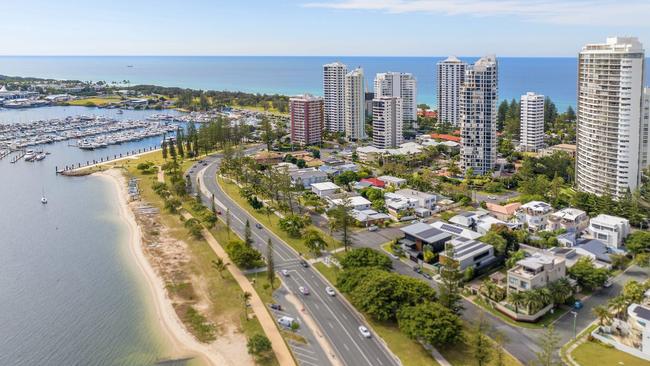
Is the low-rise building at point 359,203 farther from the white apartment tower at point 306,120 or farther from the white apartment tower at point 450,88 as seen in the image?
the white apartment tower at point 450,88

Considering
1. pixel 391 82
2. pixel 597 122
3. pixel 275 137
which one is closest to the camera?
pixel 597 122

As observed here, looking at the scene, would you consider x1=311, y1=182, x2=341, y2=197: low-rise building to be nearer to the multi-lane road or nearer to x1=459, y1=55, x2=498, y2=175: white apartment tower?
the multi-lane road

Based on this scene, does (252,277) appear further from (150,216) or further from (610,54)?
(610,54)

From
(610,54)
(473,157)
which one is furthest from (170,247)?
(610,54)

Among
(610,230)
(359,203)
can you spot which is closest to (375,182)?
(359,203)

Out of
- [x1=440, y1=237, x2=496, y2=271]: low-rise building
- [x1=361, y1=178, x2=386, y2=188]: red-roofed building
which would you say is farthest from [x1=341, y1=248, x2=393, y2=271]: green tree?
[x1=361, y1=178, x2=386, y2=188]: red-roofed building
